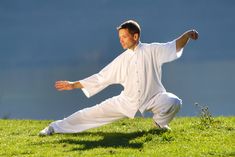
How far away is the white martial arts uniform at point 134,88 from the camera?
12.4 meters

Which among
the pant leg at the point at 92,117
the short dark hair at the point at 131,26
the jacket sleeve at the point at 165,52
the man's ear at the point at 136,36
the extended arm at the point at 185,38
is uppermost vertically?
the short dark hair at the point at 131,26

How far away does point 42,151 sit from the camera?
11078mm

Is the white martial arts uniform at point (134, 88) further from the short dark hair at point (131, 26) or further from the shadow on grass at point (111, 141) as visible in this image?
the short dark hair at point (131, 26)

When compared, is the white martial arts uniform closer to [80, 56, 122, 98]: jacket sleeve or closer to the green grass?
[80, 56, 122, 98]: jacket sleeve

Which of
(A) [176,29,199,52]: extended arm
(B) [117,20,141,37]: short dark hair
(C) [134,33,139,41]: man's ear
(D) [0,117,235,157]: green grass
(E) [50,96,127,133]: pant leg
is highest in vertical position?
(B) [117,20,141,37]: short dark hair

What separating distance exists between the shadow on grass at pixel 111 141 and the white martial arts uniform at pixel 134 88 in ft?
1.02

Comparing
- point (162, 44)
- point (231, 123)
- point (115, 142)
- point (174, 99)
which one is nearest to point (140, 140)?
point (115, 142)

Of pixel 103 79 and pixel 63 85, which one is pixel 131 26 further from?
pixel 63 85

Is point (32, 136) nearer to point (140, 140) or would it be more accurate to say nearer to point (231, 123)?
point (140, 140)

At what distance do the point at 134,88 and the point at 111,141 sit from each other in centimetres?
131

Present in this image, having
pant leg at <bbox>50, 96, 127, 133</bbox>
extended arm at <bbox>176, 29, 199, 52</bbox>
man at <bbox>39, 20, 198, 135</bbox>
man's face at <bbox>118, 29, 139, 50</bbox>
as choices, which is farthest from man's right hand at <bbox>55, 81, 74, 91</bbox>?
extended arm at <bbox>176, 29, 199, 52</bbox>

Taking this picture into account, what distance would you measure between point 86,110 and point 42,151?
218 centimetres

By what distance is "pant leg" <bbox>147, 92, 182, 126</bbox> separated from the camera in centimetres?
1234

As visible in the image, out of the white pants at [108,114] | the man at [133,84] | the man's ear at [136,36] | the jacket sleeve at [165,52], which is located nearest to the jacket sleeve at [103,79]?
the man at [133,84]
